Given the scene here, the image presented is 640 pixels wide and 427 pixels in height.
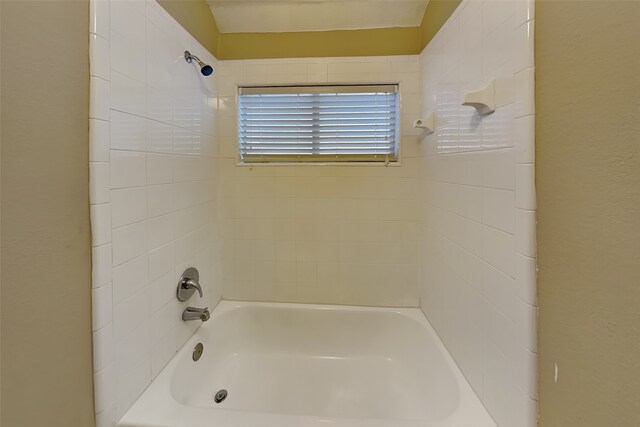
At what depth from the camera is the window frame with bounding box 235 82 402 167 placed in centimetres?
191

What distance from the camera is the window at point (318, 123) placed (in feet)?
6.38

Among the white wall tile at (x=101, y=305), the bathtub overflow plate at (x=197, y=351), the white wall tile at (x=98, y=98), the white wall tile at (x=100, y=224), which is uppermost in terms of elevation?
the white wall tile at (x=98, y=98)

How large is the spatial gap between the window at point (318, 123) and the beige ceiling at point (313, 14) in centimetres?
35

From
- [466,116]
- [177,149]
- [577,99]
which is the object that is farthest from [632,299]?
[177,149]

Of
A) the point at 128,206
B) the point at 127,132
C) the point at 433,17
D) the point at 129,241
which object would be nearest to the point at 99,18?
the point at 127,132

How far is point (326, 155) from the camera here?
1.97 m

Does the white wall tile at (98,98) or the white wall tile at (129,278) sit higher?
the white wall tile at (98,98)

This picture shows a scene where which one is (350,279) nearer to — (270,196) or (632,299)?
(270,196)

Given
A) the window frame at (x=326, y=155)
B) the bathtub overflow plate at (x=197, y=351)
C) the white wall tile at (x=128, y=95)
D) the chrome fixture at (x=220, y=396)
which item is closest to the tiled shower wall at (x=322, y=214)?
the window frame at (x=326, y=155)

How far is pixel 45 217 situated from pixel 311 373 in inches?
61.4

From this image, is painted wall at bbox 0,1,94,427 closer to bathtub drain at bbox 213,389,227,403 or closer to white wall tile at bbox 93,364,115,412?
white wall tile at bbox 93,364,115,412

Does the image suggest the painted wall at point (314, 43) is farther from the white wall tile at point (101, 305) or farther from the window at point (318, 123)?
the white wall tile at point (101, 305)

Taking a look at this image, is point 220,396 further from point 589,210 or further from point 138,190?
point 589,210

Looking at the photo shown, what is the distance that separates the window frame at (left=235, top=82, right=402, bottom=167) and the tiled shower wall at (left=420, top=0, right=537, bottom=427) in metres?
0.32
